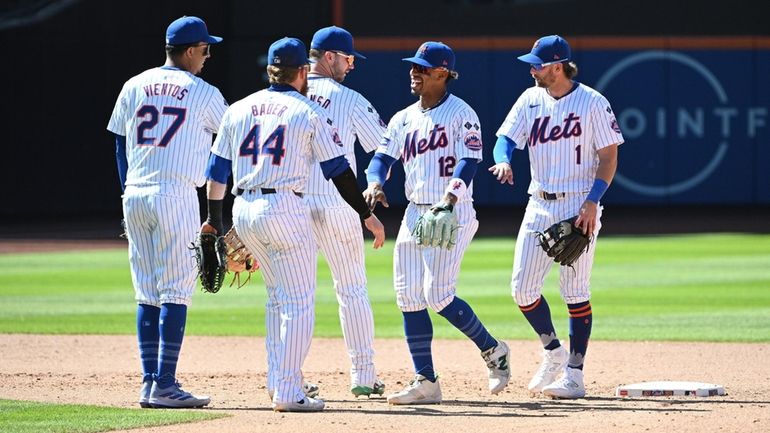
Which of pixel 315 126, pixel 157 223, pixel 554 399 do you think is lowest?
pixel 554 399

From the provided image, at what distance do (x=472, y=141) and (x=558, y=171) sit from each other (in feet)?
1.88

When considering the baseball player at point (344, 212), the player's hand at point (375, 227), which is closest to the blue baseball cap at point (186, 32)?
the baseball player at point (344, 212)

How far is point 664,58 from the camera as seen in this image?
80.7 ft

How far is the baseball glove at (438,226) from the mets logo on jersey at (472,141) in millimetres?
370

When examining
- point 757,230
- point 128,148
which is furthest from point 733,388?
point 757,230

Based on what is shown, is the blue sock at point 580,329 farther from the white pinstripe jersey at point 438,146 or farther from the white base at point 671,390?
the white pinstripe jersey at point 438,146

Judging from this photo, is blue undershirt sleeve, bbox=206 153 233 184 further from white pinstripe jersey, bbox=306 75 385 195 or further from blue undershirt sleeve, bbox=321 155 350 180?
white pinstripe jersey, bbox=306 75 385 195

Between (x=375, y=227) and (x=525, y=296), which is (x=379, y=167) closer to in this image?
(x=375, y=227)

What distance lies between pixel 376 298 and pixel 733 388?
5.91 m

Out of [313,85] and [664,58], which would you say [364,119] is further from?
[664,58]

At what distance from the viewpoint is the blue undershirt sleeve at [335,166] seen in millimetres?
6863

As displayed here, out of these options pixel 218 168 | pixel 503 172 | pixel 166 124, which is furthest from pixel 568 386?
pixel 166 124

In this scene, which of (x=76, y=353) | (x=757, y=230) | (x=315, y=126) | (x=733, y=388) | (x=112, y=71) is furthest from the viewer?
(x=112, y=71)

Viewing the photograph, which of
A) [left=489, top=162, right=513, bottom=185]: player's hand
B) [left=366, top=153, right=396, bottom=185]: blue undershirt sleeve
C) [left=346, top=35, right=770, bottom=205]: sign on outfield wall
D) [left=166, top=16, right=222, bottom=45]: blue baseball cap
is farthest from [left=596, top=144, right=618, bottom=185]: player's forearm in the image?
[left=346, top=35, right=770, bottom=205]: sign on outfield wall
